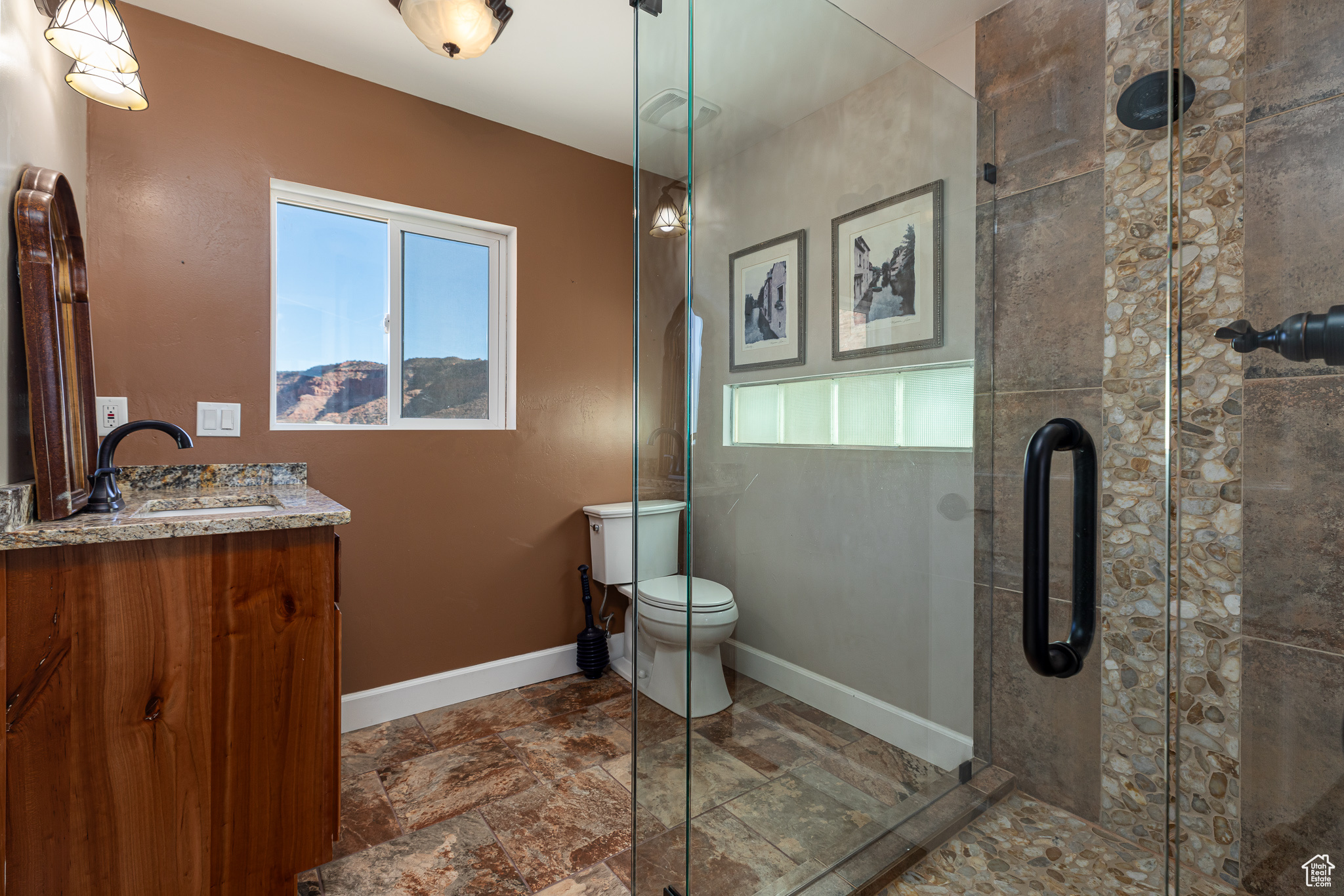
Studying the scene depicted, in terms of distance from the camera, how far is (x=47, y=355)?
1.33m

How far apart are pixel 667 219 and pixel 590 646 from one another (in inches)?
82.5

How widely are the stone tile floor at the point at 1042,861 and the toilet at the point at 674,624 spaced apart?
0.53 meters

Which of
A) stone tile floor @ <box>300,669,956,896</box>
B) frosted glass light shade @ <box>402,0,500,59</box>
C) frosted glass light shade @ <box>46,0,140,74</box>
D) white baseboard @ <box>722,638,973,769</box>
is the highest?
frosted glass light shade @ <box>402,0,500,59</box>

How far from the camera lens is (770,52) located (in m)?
1.13

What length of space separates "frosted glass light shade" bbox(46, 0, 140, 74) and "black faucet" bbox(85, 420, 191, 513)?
2.83 feet

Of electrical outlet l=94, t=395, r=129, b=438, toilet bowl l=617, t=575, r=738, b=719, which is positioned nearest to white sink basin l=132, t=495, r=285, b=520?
electrical outlet l=94, t=395, r=129, b=438

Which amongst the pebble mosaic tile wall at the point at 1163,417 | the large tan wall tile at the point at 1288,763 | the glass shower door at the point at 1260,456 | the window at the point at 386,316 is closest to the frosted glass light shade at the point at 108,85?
the window at the point at 386,316

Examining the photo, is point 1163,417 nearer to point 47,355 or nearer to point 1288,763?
point 1288,763

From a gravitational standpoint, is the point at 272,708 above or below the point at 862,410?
below

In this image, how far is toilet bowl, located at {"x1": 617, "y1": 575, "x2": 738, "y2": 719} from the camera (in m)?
1.10

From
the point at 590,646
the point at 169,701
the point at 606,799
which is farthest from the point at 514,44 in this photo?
the point at 606,799

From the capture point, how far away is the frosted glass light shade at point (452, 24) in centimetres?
176

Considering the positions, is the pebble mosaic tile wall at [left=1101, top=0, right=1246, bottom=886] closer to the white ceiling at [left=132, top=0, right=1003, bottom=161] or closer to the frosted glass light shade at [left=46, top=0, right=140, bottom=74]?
the white ceiling at [left=132, top=0, right=1003, bottom=161]

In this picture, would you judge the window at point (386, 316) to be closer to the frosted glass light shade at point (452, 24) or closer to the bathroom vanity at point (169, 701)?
the frosted glass light shade at point (452, 24)
